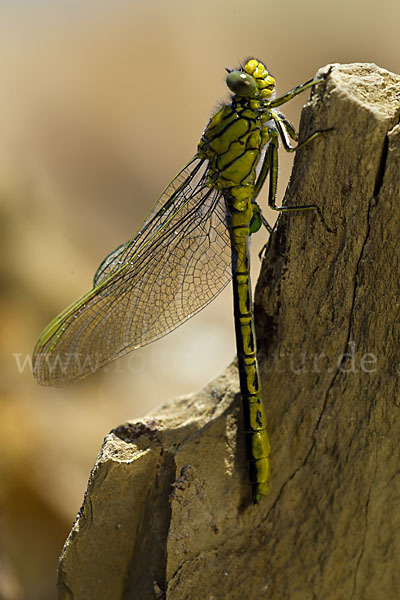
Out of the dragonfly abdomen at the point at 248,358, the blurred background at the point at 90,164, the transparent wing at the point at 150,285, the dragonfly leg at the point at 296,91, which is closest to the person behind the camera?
the dragonfly leg at the point at 296,91

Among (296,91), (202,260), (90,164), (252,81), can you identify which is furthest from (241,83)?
(90,164)

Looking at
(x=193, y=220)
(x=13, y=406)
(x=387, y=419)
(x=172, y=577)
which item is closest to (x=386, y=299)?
(x=387, y=419)

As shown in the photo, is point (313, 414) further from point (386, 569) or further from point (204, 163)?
point (204, 163)

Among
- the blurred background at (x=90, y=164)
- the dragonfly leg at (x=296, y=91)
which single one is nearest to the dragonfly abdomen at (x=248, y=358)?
the dragonfly leg at (x=296, y=91)

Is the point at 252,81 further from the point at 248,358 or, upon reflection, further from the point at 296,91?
the point at 248,358

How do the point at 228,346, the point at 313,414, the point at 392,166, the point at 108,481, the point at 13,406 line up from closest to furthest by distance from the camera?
the point at 392,166 → the point at 313,414 → the point at 108,481 → the point at 13,406 → the point at 228,346

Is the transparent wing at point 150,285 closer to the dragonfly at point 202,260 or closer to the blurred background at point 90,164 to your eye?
the dragonfly at point 202,260

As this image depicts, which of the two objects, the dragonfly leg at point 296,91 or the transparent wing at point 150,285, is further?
the transparent wing at point 150,285
